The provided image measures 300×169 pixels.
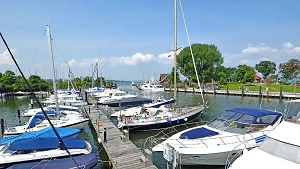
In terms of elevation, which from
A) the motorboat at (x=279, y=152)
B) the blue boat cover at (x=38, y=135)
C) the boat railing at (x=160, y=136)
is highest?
the motorboat at (x=279, y=152)

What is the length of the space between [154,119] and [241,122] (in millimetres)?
8221

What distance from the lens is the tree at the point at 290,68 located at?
8444 cm

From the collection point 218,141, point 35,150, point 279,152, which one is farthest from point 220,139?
point 35,150

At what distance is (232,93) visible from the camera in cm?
5591

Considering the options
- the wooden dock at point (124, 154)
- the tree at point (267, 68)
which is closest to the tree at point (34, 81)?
the wooden dock at point (124, 154)

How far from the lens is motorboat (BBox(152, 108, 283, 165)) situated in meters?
10.7

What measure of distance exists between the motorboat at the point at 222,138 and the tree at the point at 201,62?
2606 inches

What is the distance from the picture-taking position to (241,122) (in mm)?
12781

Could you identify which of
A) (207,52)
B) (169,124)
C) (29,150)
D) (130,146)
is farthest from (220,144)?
(207,52)

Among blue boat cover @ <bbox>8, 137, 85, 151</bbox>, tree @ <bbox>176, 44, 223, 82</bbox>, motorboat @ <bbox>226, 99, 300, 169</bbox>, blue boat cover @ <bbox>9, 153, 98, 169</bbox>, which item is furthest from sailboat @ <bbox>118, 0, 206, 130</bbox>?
tree @ <bbox>176, 44, 223, 82</bbox>

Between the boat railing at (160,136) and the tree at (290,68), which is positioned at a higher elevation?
the tree at (290,68)

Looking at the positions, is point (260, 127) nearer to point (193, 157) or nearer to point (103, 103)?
point (193, 157)

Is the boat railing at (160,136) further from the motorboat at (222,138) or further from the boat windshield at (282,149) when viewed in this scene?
the boat windshield at (282,149)

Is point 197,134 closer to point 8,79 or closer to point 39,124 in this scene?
point 39,124
